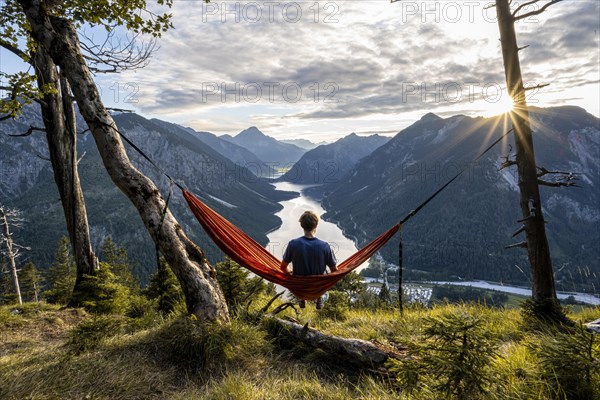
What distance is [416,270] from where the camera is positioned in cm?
13388

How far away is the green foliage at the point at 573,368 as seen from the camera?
243 centimetres

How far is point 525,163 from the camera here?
231 inches

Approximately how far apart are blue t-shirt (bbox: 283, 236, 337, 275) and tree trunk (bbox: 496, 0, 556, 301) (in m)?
3.76

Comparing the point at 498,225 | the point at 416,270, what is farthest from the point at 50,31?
the point at 498,225

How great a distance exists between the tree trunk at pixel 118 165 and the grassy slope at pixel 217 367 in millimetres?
561

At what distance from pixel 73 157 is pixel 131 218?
522 ft

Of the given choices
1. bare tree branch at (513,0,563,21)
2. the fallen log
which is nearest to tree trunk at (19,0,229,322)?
the fallen log

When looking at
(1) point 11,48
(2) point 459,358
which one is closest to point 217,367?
(2) point 459,358

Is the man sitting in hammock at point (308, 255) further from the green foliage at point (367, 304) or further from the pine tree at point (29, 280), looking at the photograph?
the pine tree at point (29, 280)

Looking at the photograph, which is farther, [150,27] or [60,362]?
[150,27]

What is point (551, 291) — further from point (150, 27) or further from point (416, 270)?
point (416, 270)

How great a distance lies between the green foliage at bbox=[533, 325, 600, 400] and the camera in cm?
243

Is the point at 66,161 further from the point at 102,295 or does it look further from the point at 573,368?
the point at 573,368

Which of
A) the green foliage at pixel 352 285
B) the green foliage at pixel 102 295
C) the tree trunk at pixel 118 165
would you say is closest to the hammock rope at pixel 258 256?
the tree trunk at pixel 118 165
